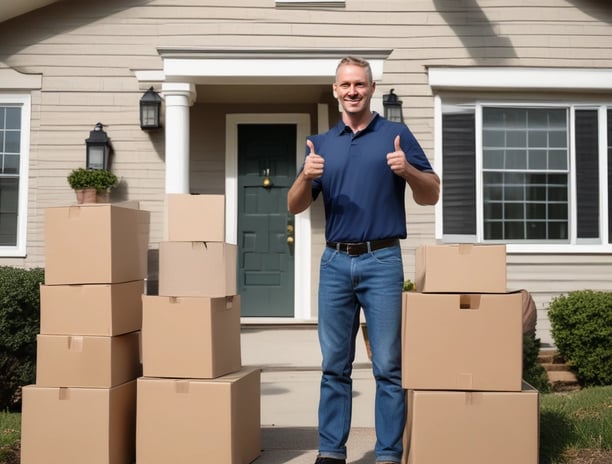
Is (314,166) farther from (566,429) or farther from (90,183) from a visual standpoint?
(90,183)

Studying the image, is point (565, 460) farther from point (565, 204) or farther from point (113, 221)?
point (565, 204)

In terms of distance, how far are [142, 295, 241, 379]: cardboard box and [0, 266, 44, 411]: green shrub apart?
164 centimetres

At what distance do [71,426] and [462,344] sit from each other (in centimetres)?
185

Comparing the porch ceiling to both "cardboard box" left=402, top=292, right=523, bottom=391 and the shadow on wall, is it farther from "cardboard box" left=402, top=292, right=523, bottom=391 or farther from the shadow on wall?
"cardboard box" left=402, top=292, right=523, bottom=391

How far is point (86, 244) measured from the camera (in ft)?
12.0

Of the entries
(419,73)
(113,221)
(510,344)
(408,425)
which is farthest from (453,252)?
(419,73)

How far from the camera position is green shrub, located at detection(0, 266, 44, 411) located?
4.86 metres

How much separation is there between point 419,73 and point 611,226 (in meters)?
2.38

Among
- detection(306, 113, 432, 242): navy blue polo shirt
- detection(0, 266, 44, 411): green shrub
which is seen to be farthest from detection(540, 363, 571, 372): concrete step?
detection(0, 266, 44, 411): green shrub

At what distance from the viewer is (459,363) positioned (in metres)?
3.29

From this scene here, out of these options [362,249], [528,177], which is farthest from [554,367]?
[362,249]

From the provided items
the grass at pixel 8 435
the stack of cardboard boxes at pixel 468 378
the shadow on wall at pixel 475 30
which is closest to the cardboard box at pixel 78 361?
the grass at pixel 8 435

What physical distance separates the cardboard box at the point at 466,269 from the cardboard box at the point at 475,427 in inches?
17.9

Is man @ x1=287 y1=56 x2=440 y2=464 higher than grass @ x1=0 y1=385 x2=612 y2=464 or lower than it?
higher
